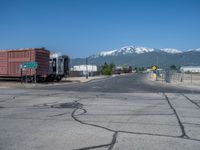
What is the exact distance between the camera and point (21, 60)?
1636 inches

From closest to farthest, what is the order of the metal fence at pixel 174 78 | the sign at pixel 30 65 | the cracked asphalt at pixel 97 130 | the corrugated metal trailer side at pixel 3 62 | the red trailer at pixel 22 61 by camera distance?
the cracked asphalt at pixel 97 130 < the sign at pixel 30 65 < the red trailer at pixel 22 61 < the corrugated metal trailer side at pixel 3 62 < the metal fence at pixel 174 78

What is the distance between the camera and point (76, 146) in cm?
771

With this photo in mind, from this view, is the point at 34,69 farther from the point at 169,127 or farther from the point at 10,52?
the point at 169,127

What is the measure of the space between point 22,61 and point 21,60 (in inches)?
9.8

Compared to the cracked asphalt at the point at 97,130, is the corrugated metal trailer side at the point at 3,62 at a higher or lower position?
higher

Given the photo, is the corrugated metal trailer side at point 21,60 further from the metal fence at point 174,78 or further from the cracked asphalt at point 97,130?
the cracked asphalt at point 97,130

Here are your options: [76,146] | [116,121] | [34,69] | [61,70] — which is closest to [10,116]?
[116,121]

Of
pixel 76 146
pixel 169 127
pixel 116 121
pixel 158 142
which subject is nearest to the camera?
pixel 76 146

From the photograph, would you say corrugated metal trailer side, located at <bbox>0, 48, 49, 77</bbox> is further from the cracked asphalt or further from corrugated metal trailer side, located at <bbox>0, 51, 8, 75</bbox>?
the cracked asphalt

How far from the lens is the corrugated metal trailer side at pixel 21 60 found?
41000mm

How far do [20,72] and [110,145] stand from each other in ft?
116

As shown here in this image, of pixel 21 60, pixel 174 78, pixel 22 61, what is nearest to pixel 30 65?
pixel 22 61

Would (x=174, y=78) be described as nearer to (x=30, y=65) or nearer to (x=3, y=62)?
(x=3, y=62)

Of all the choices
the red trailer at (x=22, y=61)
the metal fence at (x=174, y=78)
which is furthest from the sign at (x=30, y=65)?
the metal fence at (x=174, y=78)
